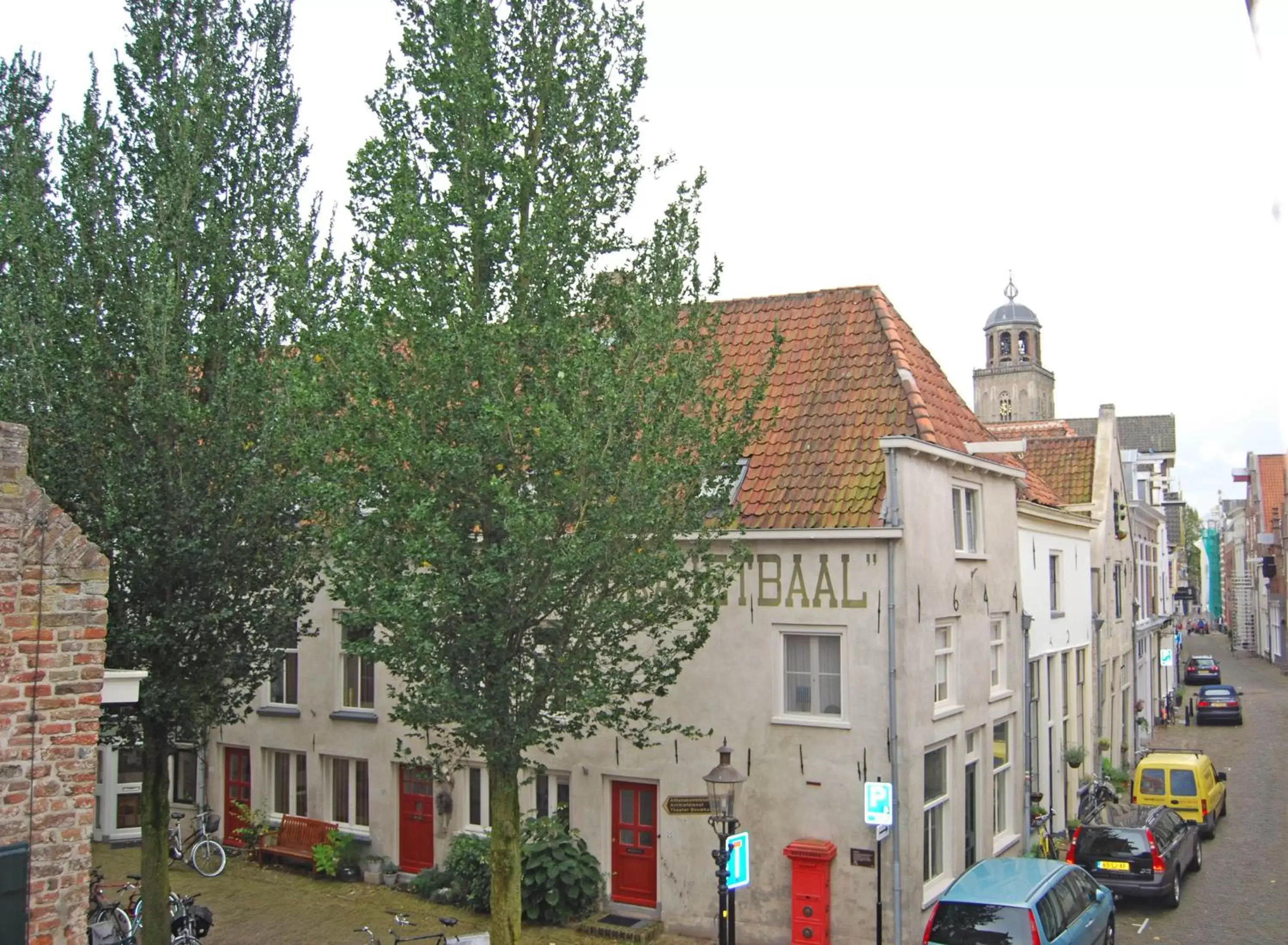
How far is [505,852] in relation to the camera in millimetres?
12734

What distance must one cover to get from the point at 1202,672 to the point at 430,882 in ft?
142

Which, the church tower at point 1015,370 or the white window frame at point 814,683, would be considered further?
the church tower at point 1015,370

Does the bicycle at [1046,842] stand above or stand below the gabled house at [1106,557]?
below

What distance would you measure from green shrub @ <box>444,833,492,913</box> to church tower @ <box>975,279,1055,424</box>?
66.7m

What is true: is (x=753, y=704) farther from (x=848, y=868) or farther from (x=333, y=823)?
(x=333, y=823)

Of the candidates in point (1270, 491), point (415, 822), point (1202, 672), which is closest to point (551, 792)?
point (415, 822)

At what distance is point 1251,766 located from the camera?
104 feet

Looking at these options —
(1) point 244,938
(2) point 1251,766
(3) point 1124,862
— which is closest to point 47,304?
(1) point 244,938

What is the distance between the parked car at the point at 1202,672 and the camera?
50594 millimetres

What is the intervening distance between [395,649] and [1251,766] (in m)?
28.4

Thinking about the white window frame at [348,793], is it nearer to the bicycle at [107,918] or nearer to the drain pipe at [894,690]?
the bicycle at [107,918]

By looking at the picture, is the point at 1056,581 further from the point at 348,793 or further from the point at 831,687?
the point at 348,793

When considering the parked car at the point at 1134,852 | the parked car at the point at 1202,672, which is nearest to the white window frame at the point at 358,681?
the parked car at the point at 1134,852

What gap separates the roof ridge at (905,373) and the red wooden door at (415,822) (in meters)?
10.2
